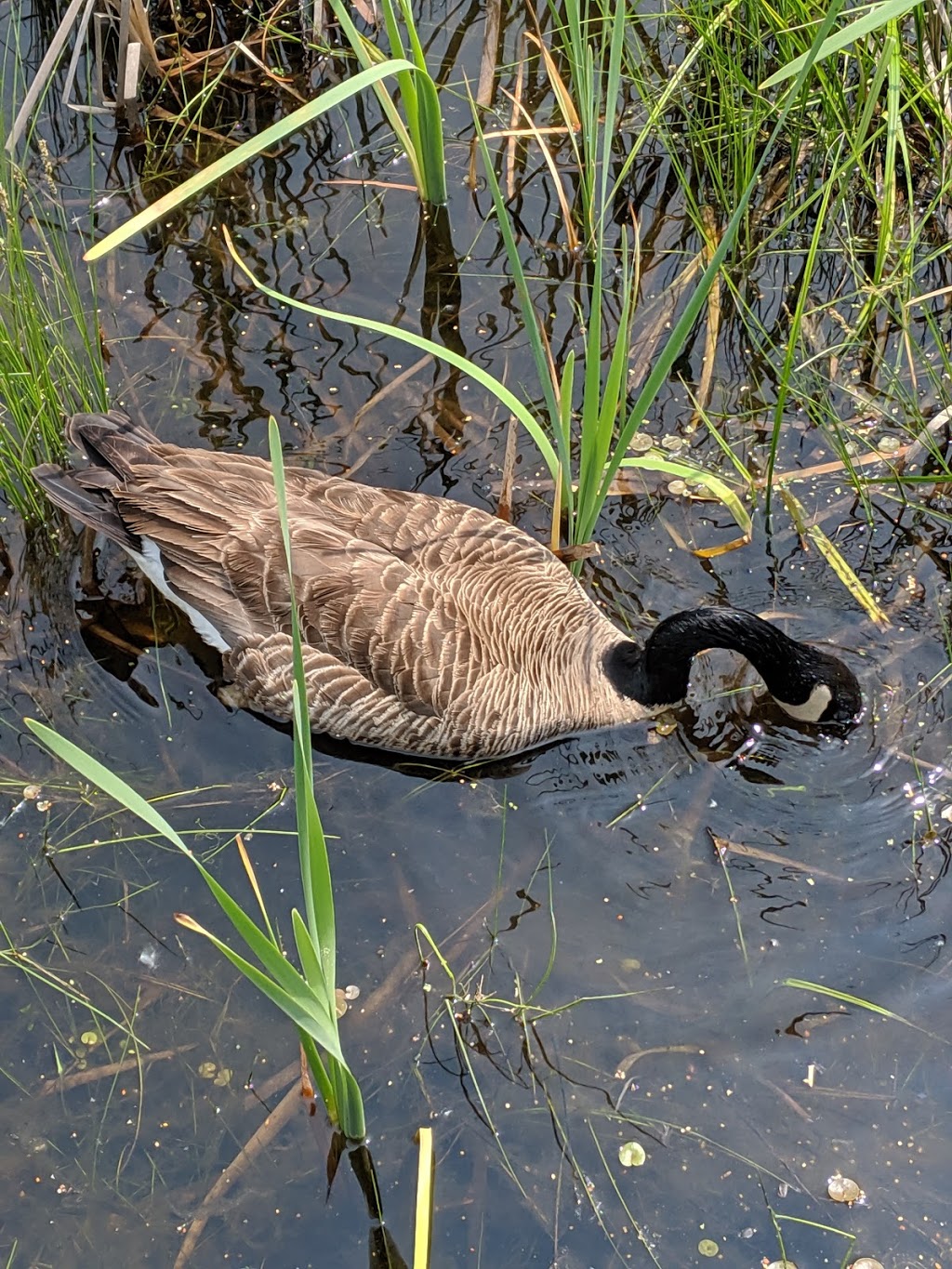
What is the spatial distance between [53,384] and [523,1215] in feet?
13.1

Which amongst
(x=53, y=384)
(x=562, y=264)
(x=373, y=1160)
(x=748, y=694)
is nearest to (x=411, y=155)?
(x=562, y=264)

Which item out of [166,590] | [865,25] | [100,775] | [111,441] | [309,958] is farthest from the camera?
[166,590]

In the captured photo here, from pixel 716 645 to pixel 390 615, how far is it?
143cm

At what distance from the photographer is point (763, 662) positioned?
220 inches

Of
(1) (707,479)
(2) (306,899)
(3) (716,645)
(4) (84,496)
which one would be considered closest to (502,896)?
(3) (716,645)

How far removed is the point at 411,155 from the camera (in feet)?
23.2

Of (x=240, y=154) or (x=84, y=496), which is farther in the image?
(x=84, y=496)

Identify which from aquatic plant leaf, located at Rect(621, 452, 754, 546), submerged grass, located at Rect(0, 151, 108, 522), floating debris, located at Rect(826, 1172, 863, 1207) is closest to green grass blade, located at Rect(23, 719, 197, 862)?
submerged grass, located at Rect(0, 151, 108, 522)

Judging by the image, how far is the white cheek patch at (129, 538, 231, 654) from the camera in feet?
19.3

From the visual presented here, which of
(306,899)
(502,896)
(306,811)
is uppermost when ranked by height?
(306,811)

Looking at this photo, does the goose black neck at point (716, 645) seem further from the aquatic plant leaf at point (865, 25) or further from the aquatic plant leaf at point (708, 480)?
the aquatic plant leaf at point (865, 25)

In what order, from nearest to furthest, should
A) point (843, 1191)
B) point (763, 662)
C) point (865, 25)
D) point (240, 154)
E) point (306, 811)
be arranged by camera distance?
point (306, 811) → point (865, 25) → point (240, 154) → point (843, 1191) → point (763, 662)

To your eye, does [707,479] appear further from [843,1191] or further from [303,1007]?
[303,1007]

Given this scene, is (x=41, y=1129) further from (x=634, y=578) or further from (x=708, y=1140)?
(x=634, y=578)
